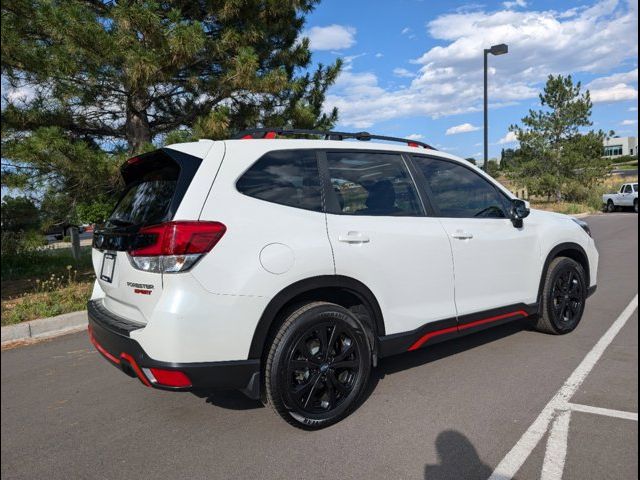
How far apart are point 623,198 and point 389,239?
30018 millimetres

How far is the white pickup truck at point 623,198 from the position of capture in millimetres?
27828

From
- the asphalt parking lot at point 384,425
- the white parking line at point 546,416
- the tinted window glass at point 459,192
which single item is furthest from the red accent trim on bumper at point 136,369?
the tinted window glass at point 459,192

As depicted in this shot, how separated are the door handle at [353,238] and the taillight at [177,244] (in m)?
0.80

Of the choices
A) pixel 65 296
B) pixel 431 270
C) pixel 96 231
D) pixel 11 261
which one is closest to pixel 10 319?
pixel 65 296

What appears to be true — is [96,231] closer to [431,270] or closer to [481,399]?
[431,270]

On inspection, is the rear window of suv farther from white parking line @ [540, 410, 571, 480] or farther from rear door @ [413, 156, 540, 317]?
white parking line @ [540, 410, 571, 480]

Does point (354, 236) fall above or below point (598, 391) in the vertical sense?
above

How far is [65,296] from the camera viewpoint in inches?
269

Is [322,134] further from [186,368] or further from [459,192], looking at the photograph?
[186,368]

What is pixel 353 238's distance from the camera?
3234 mm

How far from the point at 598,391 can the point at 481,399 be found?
892 millimetres

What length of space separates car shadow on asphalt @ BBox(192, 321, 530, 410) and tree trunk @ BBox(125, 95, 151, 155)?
17.7 ft

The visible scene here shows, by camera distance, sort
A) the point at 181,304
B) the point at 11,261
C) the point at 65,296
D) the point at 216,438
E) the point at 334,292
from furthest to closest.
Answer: the point at 11,261
the point at 65,296
the point at 334,292
the point at 216,438
the point at 181,304

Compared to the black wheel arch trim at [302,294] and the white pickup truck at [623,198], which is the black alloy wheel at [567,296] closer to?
the black wheel arch trim at [302,294]
